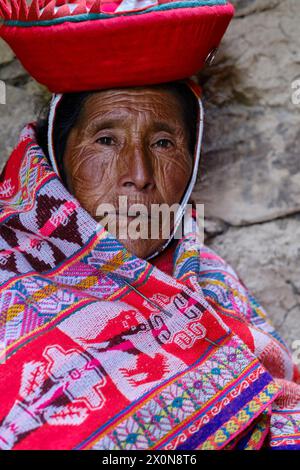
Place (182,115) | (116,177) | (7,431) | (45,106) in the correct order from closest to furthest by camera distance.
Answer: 1. (7,431)
2. (116,177)
3. (182,115)
4. (45,106)

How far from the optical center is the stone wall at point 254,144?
7.06 feet

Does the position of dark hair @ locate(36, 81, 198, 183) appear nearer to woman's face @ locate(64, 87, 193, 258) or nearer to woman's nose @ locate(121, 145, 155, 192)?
woman's face @ locate(64, 87, 193, 258)

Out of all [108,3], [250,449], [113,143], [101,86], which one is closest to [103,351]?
[250,449]

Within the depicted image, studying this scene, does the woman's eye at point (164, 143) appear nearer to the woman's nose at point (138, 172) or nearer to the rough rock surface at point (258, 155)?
the woman's nose at point (138, 172)

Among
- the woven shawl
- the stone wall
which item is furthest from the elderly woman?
the stone wall

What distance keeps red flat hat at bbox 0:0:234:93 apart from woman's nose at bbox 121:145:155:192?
0.19 m

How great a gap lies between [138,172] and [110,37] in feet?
1.18

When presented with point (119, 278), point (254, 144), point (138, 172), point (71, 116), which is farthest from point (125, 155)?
point (254, 144)

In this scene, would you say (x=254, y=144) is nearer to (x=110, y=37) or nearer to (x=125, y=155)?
(x=125, y=155)

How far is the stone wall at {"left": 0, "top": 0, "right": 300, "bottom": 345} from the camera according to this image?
215cm

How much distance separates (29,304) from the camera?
1483 mm

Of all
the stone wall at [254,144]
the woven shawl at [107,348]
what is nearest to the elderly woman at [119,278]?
the woven shawl at [107,348]

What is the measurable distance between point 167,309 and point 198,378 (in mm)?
194

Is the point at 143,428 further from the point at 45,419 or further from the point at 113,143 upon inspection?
the point at 113,143
